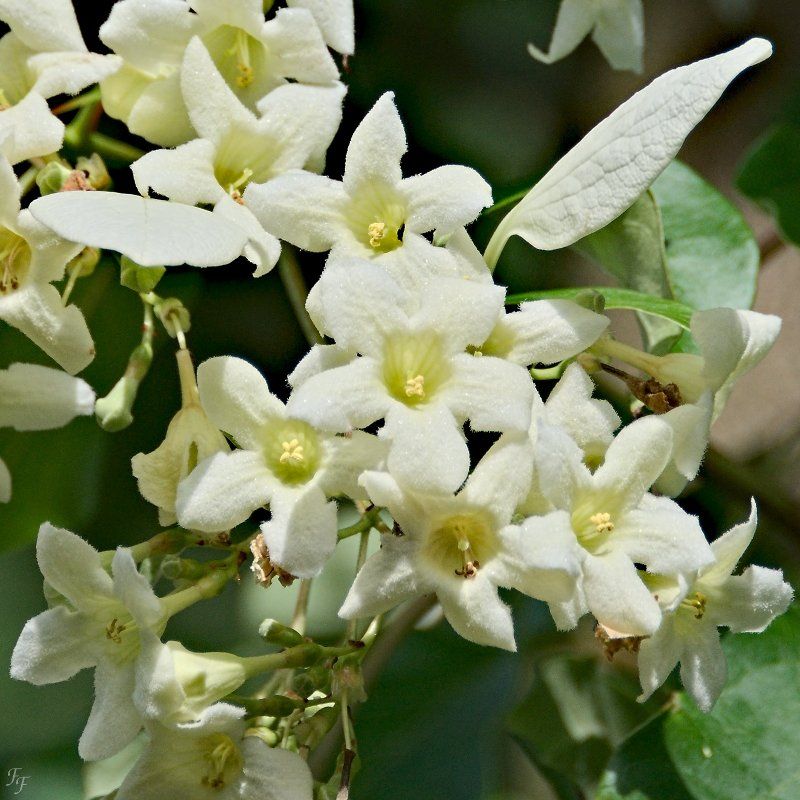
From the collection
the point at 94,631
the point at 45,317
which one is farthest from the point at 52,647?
the point at 45,317

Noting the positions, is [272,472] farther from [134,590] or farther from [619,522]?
[619,522]

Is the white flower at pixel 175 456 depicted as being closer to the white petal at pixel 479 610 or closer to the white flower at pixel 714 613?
the white petal at pixel 479 610

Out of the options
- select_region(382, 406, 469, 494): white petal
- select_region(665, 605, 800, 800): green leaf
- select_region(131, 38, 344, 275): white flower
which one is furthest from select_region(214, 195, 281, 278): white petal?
select_region(665, 605, 800, 800): green leaf

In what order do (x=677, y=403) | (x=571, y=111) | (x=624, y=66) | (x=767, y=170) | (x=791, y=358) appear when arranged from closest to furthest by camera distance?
(x=677, y=403)
(x=624, y=66)
(x=767, y=170)
(x=571, y=111)
(x=791, y=358)

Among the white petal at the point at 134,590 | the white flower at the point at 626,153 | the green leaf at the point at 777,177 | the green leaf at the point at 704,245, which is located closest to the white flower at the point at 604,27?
the green leaf at the point at 704,245

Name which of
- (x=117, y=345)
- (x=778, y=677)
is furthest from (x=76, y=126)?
(x=778, y=677)

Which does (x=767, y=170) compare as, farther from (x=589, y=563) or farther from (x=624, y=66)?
(x=589, y=563)

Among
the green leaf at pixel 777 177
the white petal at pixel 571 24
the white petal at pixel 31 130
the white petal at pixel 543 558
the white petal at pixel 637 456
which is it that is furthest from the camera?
the green leaf at pixel 777 177
